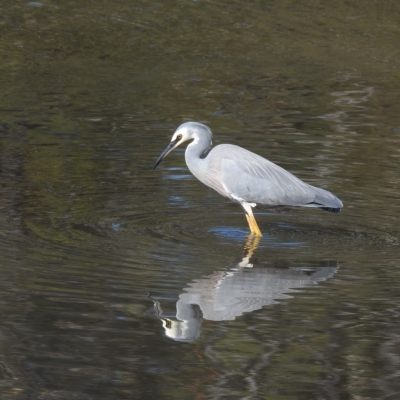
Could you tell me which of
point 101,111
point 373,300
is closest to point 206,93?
point 101,111

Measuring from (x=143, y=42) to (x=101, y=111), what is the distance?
364 centimetres

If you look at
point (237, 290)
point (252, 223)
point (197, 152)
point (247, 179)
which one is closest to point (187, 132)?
point (197, 152)

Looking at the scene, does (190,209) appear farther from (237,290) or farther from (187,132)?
(237,290)

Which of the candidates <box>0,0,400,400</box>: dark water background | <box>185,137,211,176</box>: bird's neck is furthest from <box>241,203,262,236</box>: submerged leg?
<box>185,137,211,176</box>: bird's neck

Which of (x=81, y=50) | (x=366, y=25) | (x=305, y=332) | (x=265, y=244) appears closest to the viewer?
(x=305, y=332)

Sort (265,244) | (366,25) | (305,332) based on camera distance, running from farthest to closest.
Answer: (366,25) < (265,244) < (305,332)

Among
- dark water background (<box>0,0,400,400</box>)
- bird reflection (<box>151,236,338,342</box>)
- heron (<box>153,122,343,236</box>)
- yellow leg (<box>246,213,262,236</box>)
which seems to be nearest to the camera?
dark water background (<box>0,0,400,400</box>)

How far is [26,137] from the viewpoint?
1327cm

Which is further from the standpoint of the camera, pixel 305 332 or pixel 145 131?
pixel 145 131

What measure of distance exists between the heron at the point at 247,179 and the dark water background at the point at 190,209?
283 mm

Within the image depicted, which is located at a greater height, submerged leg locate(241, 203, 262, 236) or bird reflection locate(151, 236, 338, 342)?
bird reflection locate(151, 236, 338, 342)

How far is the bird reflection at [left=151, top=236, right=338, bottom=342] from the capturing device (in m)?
7.55

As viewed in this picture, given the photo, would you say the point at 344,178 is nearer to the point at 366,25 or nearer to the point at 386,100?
the point at 386,100

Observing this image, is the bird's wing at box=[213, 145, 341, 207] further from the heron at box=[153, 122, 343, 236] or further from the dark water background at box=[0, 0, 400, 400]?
the dark water background at box=[0, 0, 400, 400]
